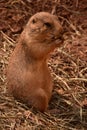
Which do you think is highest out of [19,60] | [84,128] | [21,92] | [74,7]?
[74,7]

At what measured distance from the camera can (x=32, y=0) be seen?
7180 mm

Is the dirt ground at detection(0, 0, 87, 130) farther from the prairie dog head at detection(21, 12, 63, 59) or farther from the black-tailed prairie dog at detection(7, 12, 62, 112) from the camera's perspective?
the prairie dog head at detection(21, 12, 63, 59)

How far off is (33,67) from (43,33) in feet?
1.41

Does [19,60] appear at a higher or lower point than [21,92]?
higher

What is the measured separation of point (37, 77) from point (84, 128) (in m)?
0.72

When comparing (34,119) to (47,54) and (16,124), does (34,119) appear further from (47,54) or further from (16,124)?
(47,54)

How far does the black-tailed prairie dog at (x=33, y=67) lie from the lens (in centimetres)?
491

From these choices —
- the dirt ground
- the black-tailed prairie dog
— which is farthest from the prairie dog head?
the dirt ground

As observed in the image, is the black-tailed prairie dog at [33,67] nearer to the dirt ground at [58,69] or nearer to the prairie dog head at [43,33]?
the prairie dog head at [43,33]

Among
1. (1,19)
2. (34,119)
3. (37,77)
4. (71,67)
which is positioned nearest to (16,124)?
(34,119)

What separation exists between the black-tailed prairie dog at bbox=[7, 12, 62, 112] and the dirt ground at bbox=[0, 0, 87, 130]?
0.14 metres

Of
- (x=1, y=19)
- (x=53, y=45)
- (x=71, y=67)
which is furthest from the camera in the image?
(x=1, y=19)

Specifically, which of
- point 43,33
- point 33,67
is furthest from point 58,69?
point 43,33

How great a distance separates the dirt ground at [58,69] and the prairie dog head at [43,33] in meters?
0.70
